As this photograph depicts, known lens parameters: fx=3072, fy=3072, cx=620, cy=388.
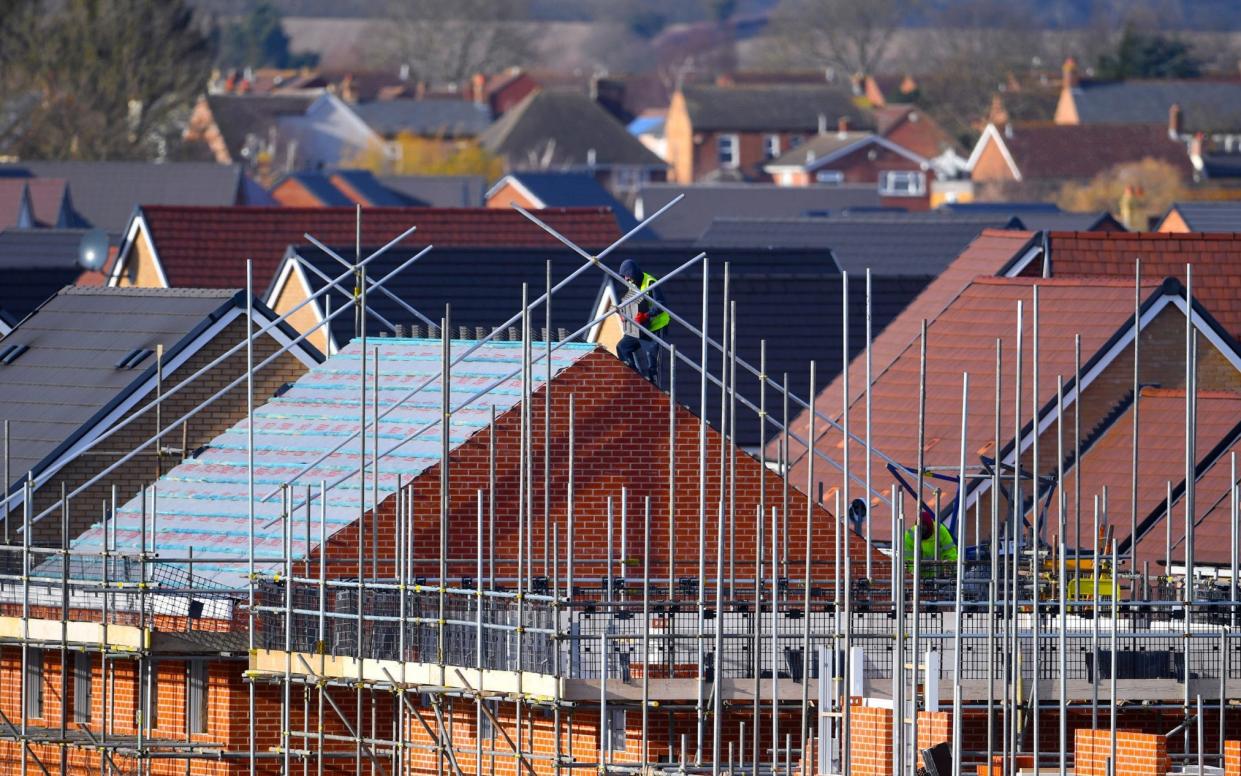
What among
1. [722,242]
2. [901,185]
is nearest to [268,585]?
[722,242]

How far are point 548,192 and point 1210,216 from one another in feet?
104

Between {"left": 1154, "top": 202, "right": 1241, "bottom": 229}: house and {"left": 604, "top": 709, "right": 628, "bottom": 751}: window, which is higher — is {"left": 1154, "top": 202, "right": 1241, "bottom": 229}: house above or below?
above

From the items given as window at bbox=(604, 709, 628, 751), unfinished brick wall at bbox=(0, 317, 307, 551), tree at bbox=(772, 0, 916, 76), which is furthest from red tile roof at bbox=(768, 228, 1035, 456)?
tree at bbox=(772, 0, 916, 76)

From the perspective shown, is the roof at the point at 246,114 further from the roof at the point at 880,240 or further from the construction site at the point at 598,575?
the construction site at the point at 598,575

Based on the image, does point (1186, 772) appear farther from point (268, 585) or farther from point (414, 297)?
point (414, 297)

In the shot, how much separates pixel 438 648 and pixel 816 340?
15208 mm

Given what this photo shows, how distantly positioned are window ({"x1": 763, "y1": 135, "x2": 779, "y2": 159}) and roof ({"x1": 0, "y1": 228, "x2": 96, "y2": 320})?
75.1 meters

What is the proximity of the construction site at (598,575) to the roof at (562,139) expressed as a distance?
85774mm

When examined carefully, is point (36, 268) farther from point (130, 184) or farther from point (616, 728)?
point (130, 184)

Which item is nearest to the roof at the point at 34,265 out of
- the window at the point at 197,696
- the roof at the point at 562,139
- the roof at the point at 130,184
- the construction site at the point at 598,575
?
the construction site at the point at 598,575

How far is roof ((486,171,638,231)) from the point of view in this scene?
272 ft

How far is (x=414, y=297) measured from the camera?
3622 centimetres

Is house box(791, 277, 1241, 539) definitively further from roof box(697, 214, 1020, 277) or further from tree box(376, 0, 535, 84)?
tree box(376, 0, 535, 84)

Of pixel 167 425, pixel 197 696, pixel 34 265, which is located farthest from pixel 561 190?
pixel 197 696
